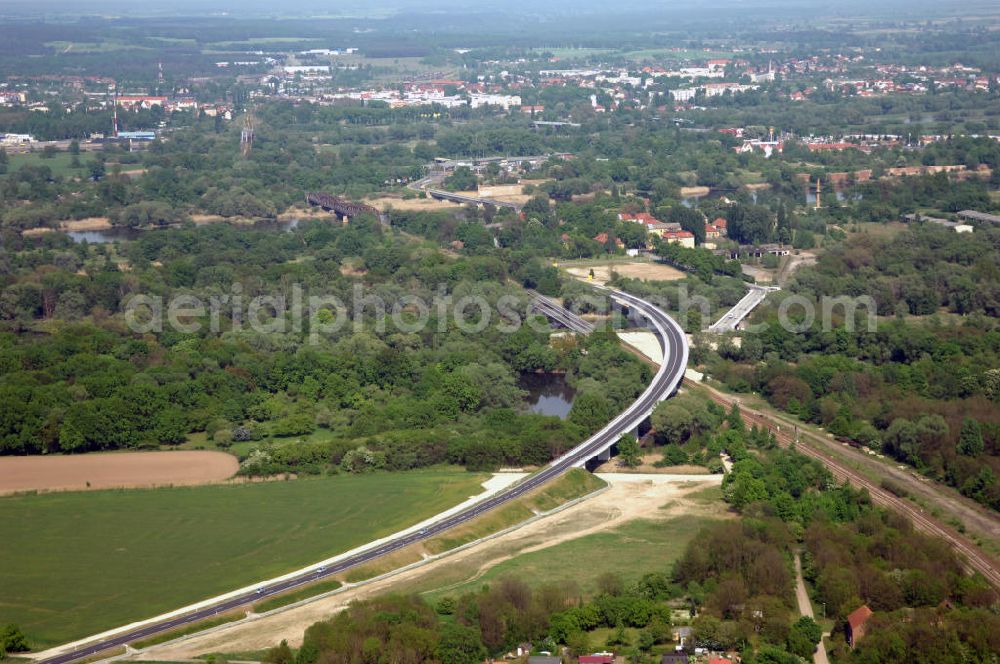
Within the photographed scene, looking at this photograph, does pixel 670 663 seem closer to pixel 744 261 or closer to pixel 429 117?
pixel 744 261

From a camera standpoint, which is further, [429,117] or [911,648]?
[429,117]

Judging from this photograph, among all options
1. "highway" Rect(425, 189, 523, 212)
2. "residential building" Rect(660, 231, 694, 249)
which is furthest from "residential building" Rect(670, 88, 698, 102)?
"residential building" Rect(660, 231, 694, 249)

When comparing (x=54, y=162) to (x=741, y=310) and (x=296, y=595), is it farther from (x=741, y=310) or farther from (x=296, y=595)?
(x=296, y=595)

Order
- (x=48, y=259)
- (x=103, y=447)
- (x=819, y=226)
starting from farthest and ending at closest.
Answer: (x=819, y=226)
(x=48, y=259)
(x=103, y=447)

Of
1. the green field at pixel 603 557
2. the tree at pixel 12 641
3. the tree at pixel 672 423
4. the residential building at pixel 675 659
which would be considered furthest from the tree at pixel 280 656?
the tree at pixel 672 423

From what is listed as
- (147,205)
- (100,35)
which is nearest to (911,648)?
(147,205)

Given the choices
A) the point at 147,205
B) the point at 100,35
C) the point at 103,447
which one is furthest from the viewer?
the point at 100,35

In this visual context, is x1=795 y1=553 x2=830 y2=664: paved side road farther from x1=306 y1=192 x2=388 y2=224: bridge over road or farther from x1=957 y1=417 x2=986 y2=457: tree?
x1=306 y1=192 x2=388 y2=224: bridge over road
